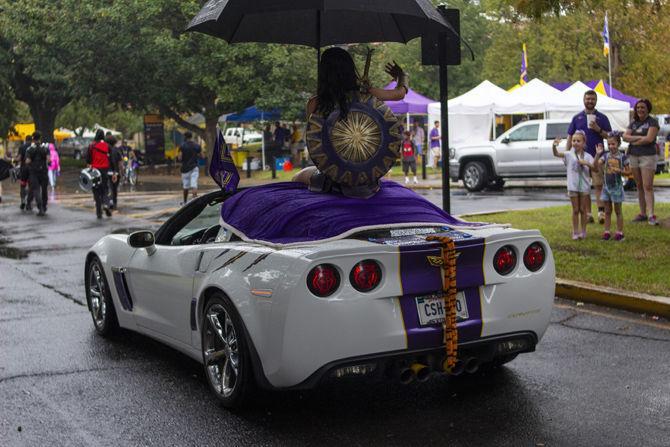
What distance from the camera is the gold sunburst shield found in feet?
18.1

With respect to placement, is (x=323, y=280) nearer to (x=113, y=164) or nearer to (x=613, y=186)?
(x=613, y=186)

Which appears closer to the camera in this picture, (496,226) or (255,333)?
(255,333)

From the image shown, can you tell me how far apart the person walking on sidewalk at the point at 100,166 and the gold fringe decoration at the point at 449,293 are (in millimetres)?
14531

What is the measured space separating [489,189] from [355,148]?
19.4 meters

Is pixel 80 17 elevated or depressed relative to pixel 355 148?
elevated

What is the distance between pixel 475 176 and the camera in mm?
24094

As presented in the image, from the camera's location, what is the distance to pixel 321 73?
5.61m

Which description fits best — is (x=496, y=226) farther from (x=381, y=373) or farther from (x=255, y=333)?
(x=255, y=333)

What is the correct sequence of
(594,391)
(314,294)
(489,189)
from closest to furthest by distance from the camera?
(314,294) < (594,391) < (489,189)

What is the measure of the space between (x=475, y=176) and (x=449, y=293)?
19444 mm

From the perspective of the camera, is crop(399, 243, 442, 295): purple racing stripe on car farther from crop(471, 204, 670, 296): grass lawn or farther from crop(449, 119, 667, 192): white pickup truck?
crop(449, 119, 667, 192): white pickup truck

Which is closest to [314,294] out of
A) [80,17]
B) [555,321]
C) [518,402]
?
[518,402]

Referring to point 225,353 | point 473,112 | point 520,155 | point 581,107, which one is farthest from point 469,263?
point 473,112

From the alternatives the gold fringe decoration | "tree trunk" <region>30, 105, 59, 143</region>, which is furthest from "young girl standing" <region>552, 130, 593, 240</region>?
"tree trunk" <region>30, 105, 59, 143</region>
